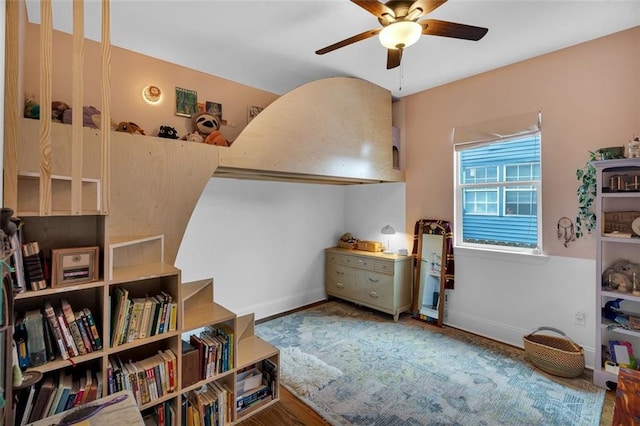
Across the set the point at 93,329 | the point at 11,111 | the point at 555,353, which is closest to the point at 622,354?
the point at 555,353

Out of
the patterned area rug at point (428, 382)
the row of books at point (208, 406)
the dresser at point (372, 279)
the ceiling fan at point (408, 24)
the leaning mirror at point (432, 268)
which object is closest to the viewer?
the ceiling fan at point (408, 24)

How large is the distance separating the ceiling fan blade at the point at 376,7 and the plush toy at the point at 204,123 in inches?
65.3

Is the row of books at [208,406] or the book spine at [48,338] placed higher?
the book spine at [48,338]

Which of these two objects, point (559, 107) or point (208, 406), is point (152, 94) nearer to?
point (208, 406)

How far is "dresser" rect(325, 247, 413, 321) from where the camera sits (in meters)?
3.59

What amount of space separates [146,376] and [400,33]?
244cm

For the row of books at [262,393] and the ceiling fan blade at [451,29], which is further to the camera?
the row of books at [262,393]

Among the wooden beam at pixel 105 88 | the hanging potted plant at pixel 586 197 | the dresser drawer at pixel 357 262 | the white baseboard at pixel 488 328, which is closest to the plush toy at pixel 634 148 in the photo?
the hanging potted plant at pixel 586 197

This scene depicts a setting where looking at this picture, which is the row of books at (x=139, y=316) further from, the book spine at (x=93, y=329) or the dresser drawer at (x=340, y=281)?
the dresser drawer at (x=340, y=281)

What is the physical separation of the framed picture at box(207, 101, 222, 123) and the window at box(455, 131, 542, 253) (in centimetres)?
257

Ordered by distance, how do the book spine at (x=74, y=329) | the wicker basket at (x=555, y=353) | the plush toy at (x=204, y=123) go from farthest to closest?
1. the plush toy at (x=204, y=123)
2. the wicker basket at (x=555, y=353)
3. the book spine at (x=74, y=329)

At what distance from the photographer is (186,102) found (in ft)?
9.39

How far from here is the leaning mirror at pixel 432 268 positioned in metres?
3.45

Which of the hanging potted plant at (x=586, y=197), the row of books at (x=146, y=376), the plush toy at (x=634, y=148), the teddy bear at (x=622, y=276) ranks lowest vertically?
the row of books at (x=146, y=376)
